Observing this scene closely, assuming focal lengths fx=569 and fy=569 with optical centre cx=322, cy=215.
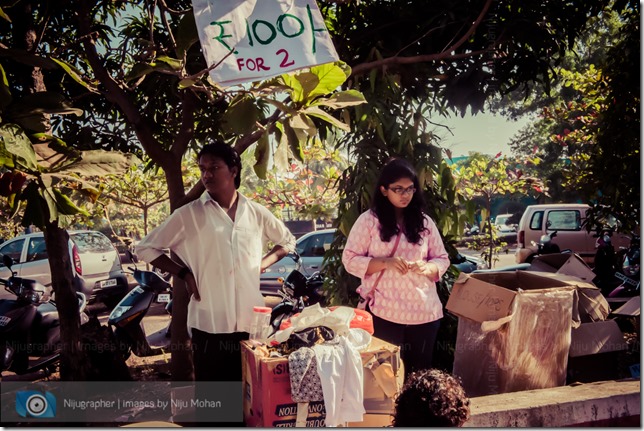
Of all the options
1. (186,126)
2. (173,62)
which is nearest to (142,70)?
(173,62)

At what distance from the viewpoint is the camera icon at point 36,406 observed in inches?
109

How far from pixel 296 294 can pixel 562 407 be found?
3.12 metres

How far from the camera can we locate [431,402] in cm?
203

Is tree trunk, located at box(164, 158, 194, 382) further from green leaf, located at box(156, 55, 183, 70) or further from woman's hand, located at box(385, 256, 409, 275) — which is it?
woman's hand, located at box(385, 256, 409, 275)

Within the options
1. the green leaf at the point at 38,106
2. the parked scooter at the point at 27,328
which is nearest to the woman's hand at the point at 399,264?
the green leaf at the point at 38,106

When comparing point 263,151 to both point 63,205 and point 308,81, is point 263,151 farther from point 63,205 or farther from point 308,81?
point 63,205

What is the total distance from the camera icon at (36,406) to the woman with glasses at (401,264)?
5.29ft

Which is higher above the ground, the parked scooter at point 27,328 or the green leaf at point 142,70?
the green leaf at point 142,70

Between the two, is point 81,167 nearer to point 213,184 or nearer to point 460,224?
point 213,184

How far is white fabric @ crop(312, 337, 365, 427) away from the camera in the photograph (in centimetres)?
210

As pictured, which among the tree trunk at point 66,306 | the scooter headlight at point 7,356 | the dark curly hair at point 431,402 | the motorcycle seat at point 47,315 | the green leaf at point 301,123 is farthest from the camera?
the motorcycle seat at point 47,315

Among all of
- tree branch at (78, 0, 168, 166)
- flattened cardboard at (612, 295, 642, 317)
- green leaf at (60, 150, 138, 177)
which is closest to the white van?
flattened cardboard at (612, 295, 642, 317)

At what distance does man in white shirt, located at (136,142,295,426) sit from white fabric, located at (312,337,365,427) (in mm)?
604

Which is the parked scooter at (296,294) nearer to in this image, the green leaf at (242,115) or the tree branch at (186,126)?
the tree branch at (186,126)
